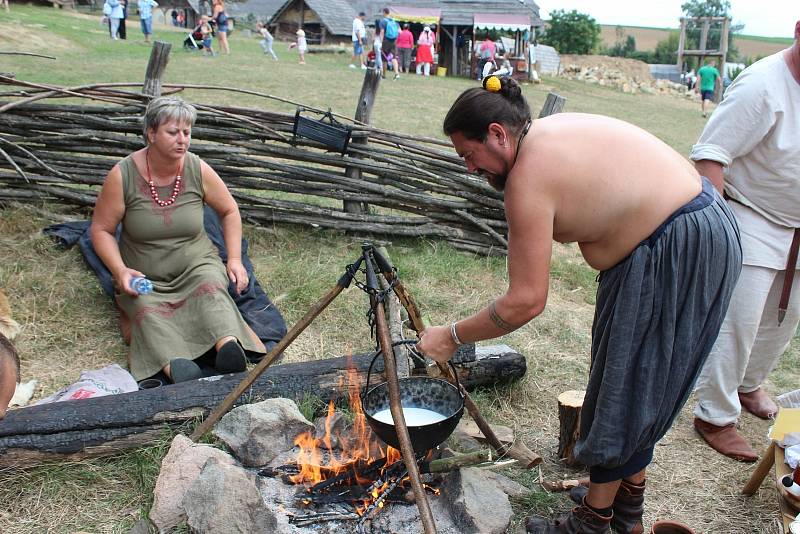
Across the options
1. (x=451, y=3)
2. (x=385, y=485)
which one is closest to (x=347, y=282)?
(x=385, y=485)

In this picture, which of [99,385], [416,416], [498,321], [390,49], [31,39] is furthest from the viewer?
[390,49]

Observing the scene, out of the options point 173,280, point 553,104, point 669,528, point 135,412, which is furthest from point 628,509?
point 553,104

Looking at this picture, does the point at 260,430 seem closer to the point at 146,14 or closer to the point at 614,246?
the point at 614,246

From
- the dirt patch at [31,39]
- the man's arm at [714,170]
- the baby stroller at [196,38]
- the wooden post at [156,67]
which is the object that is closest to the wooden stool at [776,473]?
the man's arm at [714,170]

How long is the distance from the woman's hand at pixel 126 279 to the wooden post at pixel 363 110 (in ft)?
7.30

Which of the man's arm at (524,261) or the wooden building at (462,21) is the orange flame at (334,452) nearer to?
the man's arm at (524,261)

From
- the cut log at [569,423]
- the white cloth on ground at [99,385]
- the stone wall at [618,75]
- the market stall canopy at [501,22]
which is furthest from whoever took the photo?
the stone wall at [618,75]

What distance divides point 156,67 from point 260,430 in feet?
11.0

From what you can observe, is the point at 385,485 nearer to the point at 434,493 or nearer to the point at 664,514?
the point at 434,493

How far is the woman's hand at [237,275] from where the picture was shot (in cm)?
386

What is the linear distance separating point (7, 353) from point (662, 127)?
15253 mm

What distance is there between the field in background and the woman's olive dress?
63.7 meters

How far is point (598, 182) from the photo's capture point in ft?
6.66

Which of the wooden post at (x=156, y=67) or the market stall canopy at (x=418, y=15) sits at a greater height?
the market stall canopy at (x=418, y=15)
